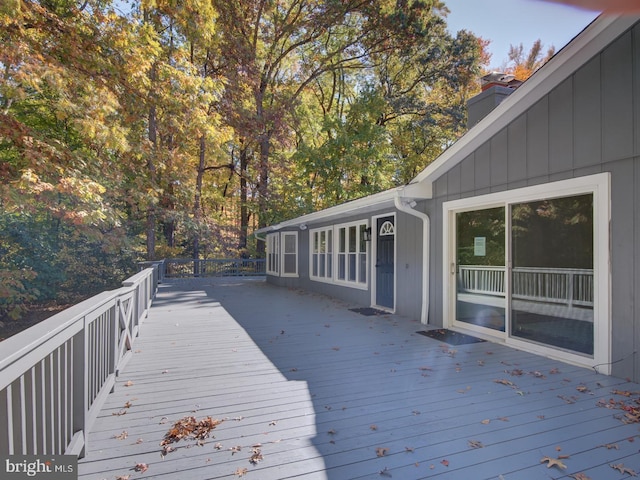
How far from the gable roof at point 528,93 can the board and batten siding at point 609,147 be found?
0.08m

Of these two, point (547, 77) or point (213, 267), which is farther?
point (213, 267)

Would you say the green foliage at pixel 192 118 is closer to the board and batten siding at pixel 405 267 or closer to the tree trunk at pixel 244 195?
the tree trunk at pixel 244 195

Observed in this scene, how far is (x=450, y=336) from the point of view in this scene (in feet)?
17.1

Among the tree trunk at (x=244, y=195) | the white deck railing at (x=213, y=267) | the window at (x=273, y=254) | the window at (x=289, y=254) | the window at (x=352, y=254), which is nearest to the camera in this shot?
the window at (x=352, y=254)

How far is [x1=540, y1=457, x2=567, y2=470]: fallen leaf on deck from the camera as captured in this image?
2106mm

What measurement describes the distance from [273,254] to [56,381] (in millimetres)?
11839

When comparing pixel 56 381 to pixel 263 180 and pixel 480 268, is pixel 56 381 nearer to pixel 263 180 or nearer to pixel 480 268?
pixel 480 268

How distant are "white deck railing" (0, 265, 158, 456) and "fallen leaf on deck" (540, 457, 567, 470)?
264cm

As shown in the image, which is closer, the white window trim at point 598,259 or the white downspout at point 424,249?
the white window trim at point 598,259

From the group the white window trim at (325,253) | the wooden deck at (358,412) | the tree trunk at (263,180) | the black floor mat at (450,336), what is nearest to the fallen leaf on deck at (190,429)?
the wooden deck at (358,412)

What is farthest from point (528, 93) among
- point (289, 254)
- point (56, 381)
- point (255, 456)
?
point (289, 254)

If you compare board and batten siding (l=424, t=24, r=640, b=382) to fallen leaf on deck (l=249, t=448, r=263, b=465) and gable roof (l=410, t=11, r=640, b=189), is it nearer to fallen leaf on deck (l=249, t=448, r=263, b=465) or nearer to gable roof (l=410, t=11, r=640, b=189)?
gable roof (l=410, t=11, r=640, b=189)

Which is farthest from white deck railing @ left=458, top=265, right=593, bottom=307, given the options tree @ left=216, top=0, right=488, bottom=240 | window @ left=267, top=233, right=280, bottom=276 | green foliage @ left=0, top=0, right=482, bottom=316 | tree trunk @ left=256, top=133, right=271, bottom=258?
tree trunk @ left=256, top=133, right=271, bottom=258

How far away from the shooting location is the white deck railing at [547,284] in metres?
4.12
